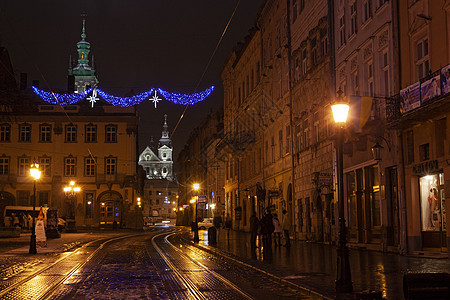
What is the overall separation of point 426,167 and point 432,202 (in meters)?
1.17

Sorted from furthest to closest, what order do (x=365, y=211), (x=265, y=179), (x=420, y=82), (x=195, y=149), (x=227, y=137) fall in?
(x=195, y=149), (x=227, y=137), (x=265, y=179), (x=365, y=211), (x=420, y=82)

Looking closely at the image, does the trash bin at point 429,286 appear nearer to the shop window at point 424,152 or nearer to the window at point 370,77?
the shop window at point 424,152

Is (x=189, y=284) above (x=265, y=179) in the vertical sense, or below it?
below

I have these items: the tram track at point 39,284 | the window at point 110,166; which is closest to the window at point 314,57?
the tram track at point 39,284

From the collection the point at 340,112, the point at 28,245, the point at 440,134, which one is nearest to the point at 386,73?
the point at 440,134

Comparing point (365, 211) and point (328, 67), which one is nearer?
point (365, 211)

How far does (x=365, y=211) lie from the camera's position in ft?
81.8

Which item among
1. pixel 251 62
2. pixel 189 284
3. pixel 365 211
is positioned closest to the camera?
pixel 189 284

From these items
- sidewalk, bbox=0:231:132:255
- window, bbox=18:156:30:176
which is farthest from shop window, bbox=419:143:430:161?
window, bbox=18:156:30:176

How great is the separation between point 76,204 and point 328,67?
152 ft

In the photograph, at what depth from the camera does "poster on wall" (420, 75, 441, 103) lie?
58.0 ft

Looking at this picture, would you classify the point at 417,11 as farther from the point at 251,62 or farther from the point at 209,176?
the point at 209,176

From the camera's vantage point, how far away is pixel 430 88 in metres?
18.2

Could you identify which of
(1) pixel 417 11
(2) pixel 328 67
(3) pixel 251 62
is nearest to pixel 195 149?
(3) pixel 251 62
